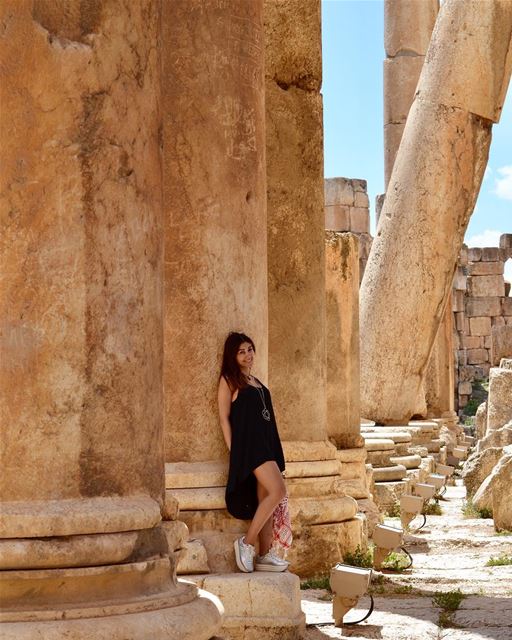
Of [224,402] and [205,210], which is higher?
[205,210]

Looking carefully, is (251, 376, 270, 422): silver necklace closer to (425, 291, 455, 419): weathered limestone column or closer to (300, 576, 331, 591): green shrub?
(300, 576, 331, 591): green shrub

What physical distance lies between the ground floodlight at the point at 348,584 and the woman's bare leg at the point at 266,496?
1.48 feet

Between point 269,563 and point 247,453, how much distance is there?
531 millimetres

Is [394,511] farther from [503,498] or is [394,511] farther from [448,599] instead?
[448,599]

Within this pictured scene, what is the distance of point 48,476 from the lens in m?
3.64

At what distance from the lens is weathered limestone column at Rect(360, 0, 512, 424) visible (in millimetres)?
13031

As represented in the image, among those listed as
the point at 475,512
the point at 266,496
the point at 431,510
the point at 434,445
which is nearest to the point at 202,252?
the point at 266,496

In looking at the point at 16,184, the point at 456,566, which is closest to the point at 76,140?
the point at 16,184

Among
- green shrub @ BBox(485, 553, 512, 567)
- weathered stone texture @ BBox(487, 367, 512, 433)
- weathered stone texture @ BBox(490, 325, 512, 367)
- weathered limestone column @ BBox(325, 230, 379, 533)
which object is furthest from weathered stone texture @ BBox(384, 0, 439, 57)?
green shrub @ BBox(485, 553, 512, 567)

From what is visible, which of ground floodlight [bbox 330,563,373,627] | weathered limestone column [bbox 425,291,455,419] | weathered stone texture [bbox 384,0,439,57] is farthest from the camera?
weathered limestone column [bbox 425,291,455,419]

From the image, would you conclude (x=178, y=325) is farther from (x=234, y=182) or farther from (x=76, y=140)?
(x=76, y=140)

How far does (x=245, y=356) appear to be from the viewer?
6.04m

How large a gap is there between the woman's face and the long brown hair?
0.01 meters

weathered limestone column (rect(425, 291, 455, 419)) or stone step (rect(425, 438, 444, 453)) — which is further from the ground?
weathered limestone column (rect(425, 291, 455, 419))
